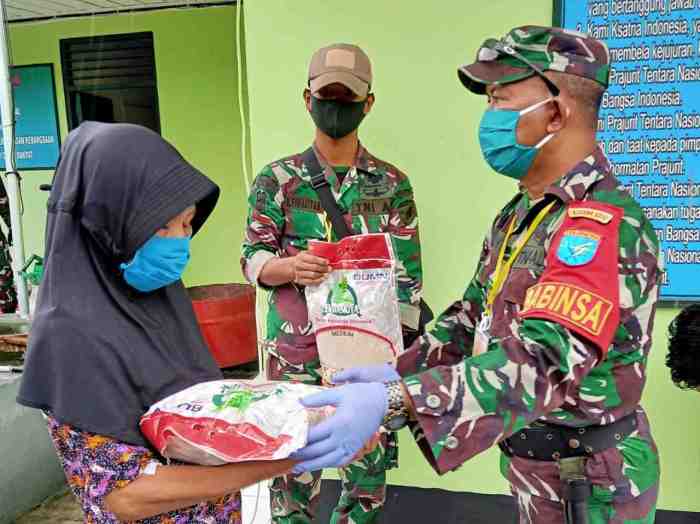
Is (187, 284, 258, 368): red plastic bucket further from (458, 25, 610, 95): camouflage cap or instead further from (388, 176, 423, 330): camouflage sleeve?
(458, 25, 610, 95): camouflage cap

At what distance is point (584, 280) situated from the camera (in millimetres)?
977

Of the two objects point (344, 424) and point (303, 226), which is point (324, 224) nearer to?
point (303, 226)

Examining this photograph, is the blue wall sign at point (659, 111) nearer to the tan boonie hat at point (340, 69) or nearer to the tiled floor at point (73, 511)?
the tan boonie hat at point (340, 69)

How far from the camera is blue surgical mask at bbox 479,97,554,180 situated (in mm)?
1188

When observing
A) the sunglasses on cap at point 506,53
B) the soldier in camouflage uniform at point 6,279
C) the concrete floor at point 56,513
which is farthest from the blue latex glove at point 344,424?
the soldier in camouflage uniform at point 6,279

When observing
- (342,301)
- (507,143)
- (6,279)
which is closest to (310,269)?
(342,301)

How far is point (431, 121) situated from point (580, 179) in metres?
1.52

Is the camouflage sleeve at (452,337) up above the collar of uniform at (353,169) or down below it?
below

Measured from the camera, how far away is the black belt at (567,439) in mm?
1168

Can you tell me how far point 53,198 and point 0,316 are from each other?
2.46m

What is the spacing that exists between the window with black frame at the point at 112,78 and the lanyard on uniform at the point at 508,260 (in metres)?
5.05

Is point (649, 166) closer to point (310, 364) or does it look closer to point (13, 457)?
point (310, 364)

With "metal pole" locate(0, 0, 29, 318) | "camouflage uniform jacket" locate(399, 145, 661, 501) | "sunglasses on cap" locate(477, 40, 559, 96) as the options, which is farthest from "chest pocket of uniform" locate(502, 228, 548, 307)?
"metal pole" locate(0, 0, 29, 318)

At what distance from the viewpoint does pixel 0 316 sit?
313 centimetres
